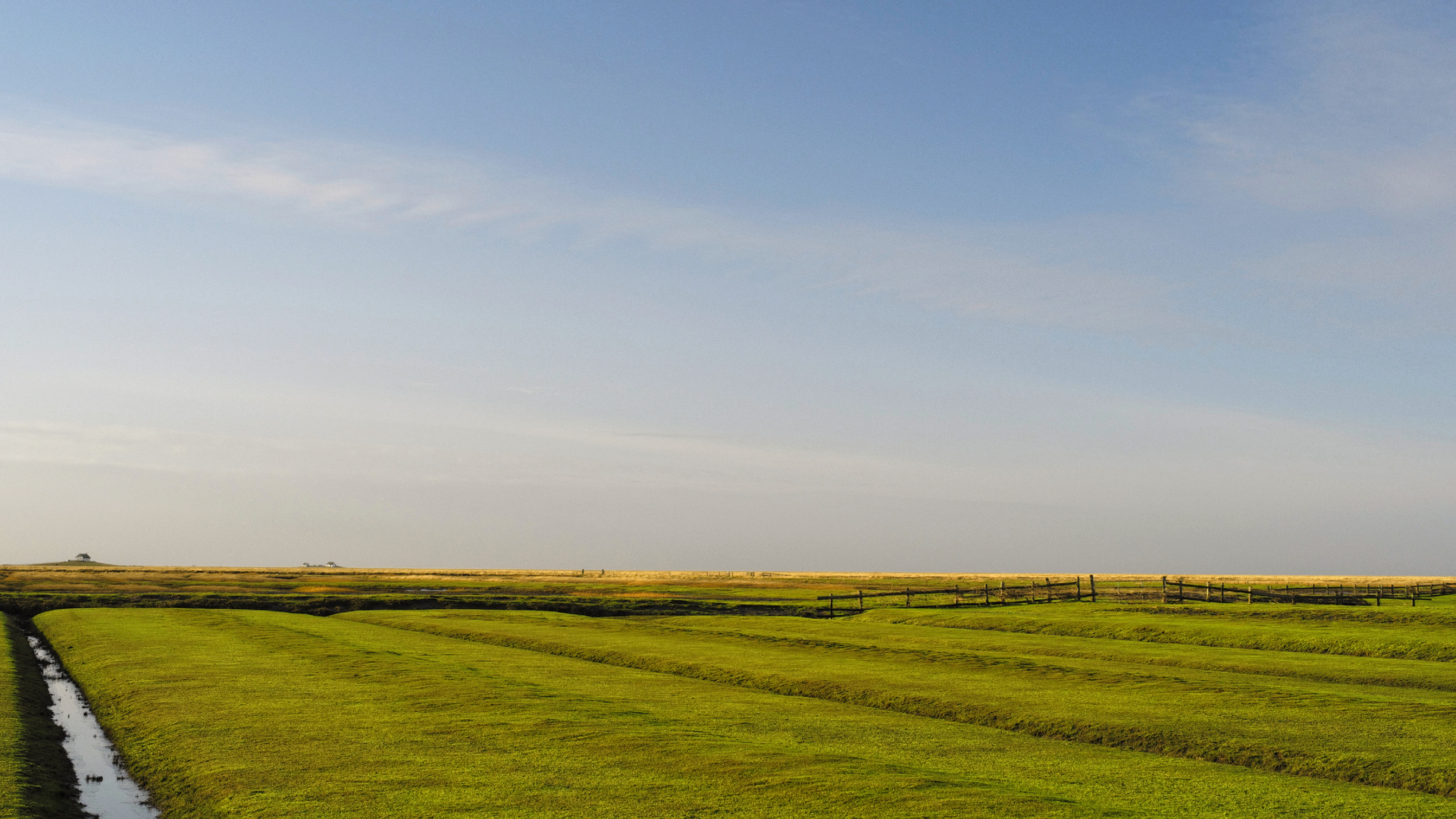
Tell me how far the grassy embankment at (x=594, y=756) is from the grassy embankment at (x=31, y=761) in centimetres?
142

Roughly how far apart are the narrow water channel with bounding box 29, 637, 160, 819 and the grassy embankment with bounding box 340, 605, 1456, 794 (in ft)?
59.4

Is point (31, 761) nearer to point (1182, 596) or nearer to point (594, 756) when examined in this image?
point (594, 756)

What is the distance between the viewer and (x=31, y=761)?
21.2 m

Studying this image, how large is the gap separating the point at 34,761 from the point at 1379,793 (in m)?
26.1

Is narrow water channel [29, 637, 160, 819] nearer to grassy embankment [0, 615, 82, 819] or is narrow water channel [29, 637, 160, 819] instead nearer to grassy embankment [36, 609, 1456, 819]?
grassy embankment [0, 615, 82, 819]

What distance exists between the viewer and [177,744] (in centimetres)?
2189

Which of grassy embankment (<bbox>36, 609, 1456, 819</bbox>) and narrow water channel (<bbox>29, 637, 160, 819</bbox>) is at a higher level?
grassy embankment (<bbox>36, 609, 1456, 819</bbox>)

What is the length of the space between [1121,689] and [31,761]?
92.1 ft

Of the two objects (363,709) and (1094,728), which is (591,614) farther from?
(1094,728)

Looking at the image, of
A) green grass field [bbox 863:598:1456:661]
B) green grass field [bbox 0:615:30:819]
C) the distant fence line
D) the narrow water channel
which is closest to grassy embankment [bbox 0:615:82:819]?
green grass field [bbox 0:615:30:819]

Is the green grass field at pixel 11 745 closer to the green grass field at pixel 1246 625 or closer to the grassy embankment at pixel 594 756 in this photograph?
the grassy embankment at pixel 594 756

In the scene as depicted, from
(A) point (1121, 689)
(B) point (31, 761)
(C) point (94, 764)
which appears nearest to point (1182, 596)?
(A) point (1121, 689)

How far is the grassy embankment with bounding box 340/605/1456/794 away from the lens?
20984 mm

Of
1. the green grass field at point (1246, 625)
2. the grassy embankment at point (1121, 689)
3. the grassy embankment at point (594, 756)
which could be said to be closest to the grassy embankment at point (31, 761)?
the grassy embankment at point (594, 756)
